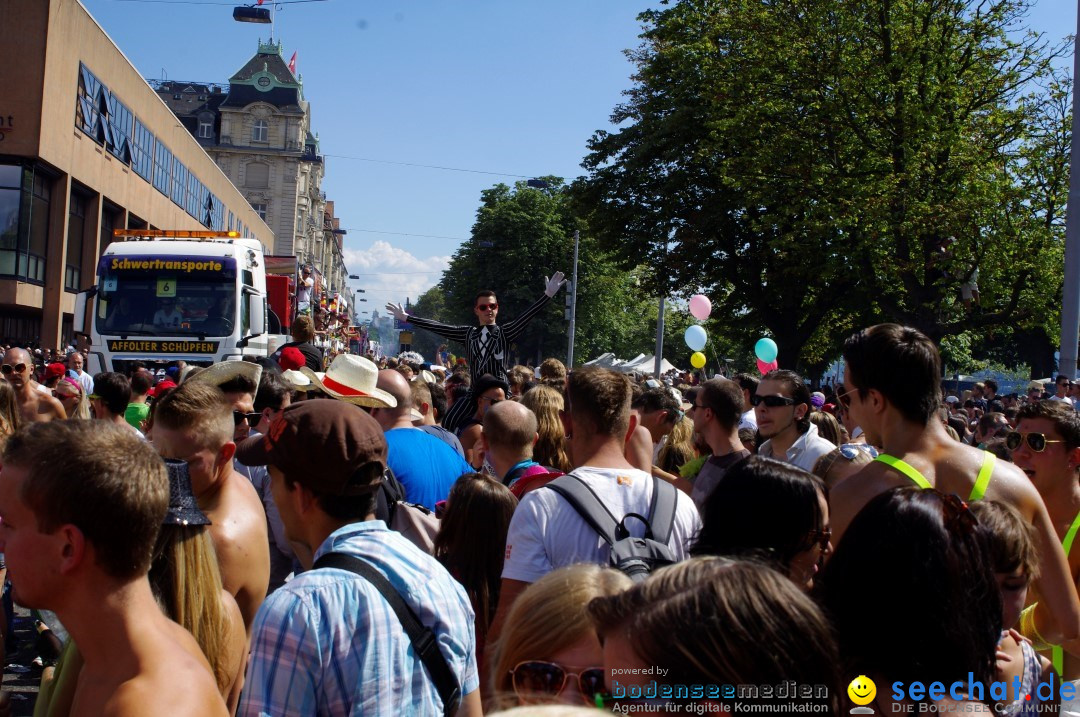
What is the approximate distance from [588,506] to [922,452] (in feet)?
3.76

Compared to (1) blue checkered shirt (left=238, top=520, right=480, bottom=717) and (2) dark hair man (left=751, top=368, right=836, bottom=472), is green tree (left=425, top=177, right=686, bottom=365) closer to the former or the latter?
(2) dark hair man (left=751, top=368, right=836, bottom=472)

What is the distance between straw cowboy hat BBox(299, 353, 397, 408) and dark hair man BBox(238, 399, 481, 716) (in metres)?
2.91

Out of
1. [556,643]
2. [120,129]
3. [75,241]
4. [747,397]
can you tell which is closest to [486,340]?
[747,397]

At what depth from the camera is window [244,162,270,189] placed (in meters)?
92.1

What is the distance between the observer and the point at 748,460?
2.90 m

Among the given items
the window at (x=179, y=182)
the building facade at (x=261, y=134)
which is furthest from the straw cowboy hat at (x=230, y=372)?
the building facade at (x=261, y=134)

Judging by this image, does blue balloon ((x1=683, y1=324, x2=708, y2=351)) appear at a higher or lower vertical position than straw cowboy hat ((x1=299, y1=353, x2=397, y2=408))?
higher

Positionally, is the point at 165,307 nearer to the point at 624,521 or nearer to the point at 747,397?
the point at 747,397

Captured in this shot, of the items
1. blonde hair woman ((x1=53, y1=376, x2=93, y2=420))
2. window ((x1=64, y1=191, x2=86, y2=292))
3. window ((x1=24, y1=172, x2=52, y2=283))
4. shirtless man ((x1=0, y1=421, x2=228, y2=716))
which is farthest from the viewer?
window ((x1=64, y1=191, x2=86, y2=292))

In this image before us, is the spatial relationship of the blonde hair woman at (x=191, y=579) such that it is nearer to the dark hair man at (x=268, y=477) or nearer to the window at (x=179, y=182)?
the dark hair man at (x=268, y=477)

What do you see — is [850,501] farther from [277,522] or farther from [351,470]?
[277,522]

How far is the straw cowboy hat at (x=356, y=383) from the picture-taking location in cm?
574

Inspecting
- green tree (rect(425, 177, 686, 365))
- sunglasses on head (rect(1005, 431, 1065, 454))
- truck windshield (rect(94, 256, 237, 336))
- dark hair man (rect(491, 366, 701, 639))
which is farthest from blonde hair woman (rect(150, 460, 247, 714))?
green tree (rect(425, 177, 686, 365))

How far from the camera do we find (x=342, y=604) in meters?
2.32
